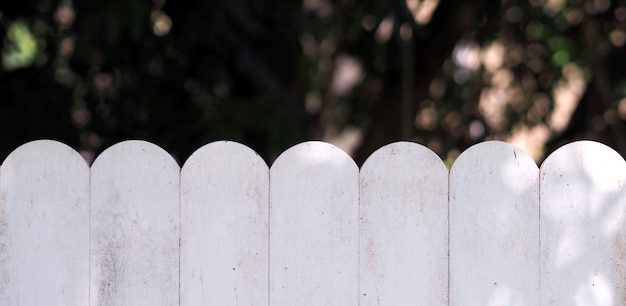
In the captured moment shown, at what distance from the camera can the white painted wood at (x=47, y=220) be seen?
1839 mm

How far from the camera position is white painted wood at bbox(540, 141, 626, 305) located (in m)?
1.78

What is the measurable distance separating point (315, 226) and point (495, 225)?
1.29 ft

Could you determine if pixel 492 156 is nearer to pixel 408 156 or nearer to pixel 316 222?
pixel 408 156

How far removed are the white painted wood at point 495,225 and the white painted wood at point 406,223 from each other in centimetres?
3

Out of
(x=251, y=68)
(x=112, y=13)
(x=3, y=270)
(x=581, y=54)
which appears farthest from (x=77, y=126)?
(x=581, y=54)

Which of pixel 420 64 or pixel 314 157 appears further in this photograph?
pixel 420 64

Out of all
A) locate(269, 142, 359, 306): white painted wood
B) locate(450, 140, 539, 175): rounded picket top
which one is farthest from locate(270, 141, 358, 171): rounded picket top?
locate(450, 140, 539, 175): rounded picket top

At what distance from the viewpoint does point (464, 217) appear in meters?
1.79

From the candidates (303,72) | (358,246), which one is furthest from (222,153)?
(303,72)

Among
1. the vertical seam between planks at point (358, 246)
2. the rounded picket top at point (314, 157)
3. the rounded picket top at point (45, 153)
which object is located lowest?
the vertical seam between planks at point (358, 246)

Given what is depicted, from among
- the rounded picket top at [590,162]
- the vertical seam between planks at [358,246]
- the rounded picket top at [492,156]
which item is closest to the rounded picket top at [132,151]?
the vertical seam between planks at [358,246]

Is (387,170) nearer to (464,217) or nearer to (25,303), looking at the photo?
(464,217)

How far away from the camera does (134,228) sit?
1830mm

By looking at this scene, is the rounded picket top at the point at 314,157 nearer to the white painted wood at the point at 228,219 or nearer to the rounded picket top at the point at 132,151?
the white painted wood at the point at 228,219
